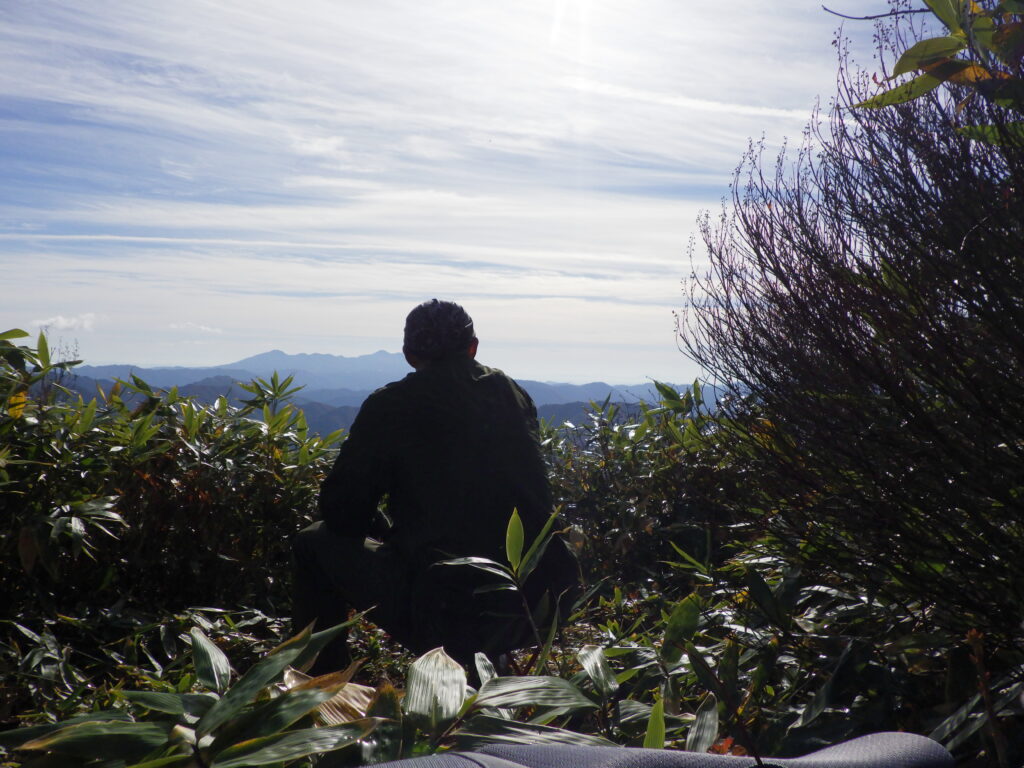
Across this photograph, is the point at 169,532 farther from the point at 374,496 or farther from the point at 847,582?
the point at 847,582

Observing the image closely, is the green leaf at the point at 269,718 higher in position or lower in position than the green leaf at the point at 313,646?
lower

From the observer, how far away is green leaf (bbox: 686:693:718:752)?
144 centimetres

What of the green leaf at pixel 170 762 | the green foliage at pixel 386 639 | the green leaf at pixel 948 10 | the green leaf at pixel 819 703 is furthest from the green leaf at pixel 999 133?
the green leaf at pixel 170 762

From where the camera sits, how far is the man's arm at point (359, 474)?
9.93ft

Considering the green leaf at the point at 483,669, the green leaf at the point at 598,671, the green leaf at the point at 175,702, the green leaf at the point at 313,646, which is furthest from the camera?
the green leaf at the point at 598,671

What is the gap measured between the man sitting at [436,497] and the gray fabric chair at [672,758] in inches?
88.7

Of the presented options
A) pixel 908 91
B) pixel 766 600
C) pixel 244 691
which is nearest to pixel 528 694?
pixel 244 691

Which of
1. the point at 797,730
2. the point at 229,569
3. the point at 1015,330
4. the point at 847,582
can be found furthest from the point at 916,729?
the point at 229,569

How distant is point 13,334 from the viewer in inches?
Result: 124

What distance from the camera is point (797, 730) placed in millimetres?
1897

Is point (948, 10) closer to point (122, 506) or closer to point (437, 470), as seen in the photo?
point (437, 470)

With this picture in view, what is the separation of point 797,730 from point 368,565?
1.73m

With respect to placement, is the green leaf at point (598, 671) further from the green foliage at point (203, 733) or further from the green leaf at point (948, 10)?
the green leaf at point (948, 10)

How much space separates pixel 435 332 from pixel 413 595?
1.01 m
